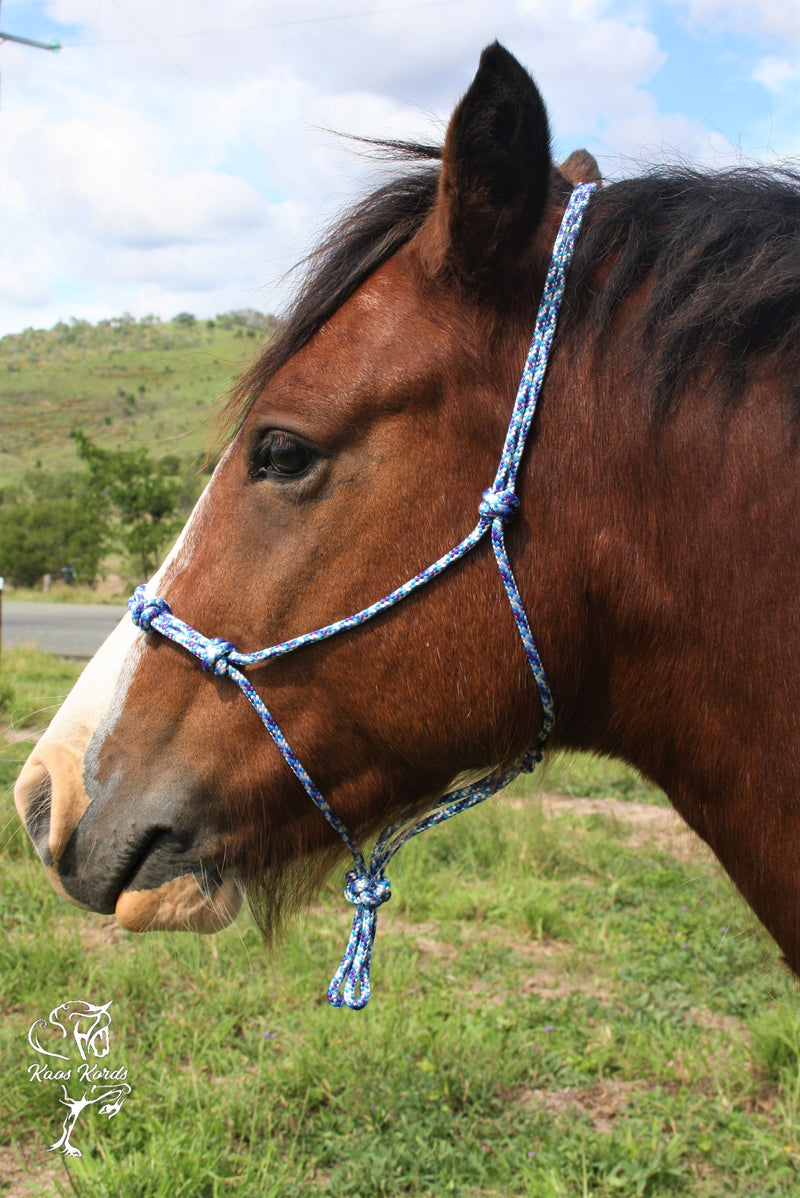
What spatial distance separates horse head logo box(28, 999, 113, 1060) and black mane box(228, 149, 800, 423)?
7.59 feet

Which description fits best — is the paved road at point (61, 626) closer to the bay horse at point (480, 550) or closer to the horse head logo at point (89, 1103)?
the horse head logo at point (89, 1103)

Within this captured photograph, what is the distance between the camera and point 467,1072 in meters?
2.87

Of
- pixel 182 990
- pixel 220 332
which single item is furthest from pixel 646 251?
pixel 220 332

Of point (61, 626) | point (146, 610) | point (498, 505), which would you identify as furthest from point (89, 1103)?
point (61, 626)

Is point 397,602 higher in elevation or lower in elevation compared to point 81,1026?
higher

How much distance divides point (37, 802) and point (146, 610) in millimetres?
451

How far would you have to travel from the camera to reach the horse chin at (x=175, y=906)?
167 cm

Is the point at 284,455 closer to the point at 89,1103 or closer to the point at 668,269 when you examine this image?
→ the point at 668,269

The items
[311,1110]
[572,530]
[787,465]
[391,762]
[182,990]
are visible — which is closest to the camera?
[787,465]

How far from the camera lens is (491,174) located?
1.51 m

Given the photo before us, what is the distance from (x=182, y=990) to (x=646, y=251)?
316 cm

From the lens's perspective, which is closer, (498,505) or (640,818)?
(498,505)

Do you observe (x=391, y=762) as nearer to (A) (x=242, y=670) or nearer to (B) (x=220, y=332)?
(A) (x=242, y=670)

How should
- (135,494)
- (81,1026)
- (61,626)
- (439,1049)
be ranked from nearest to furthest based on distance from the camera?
(439,1049) < (81,1026) < (61,626) < (135,494)
